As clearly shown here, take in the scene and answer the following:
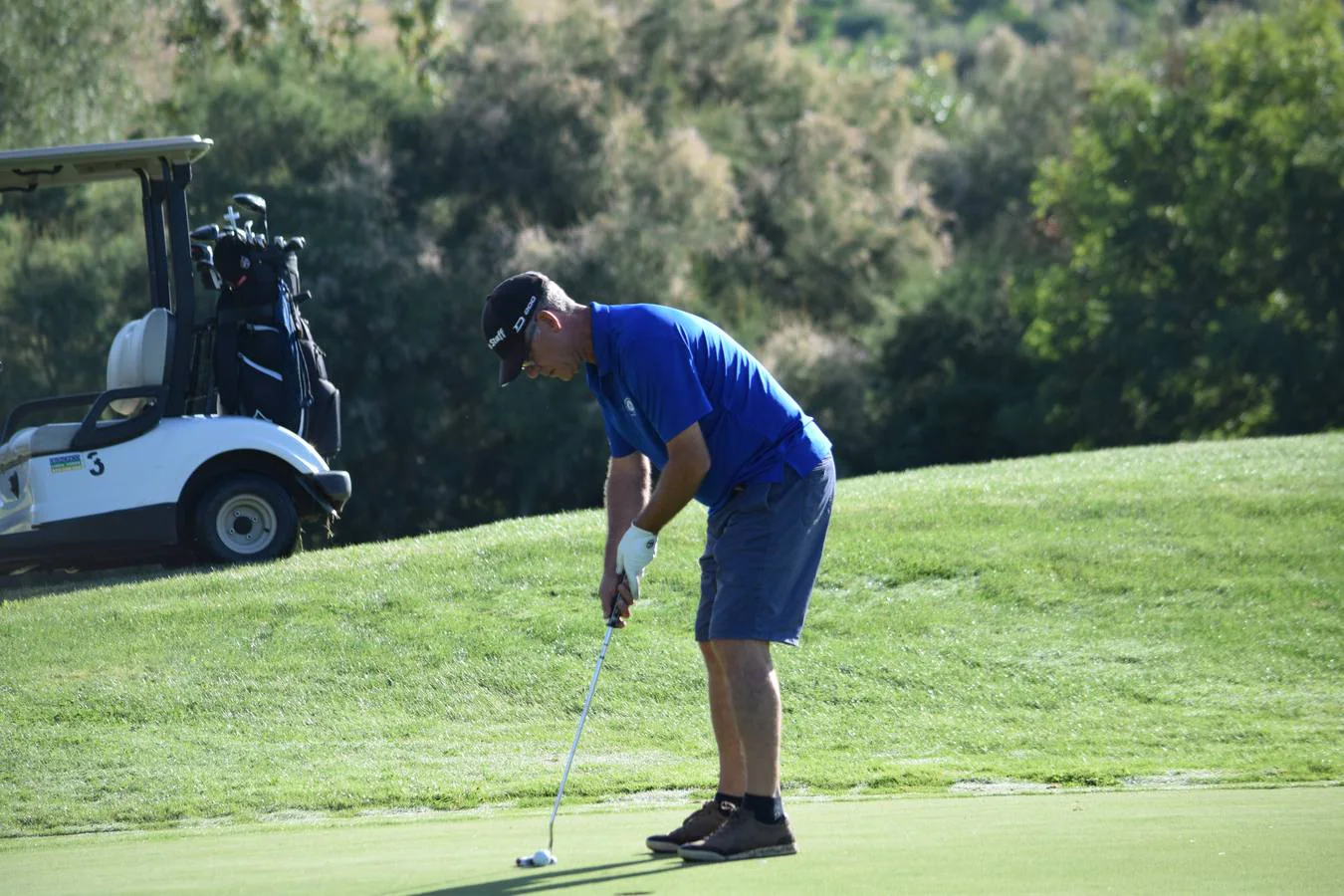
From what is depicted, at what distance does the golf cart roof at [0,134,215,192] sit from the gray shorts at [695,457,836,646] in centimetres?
732

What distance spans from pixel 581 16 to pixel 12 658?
25266mm

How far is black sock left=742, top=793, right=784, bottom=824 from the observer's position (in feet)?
17.1

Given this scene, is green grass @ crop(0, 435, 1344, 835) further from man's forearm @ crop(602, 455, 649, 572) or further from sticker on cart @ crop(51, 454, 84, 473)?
man's forearm @ crop(602, 455, 649, 572)

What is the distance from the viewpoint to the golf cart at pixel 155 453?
11719 mm

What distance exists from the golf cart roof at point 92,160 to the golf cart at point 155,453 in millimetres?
13

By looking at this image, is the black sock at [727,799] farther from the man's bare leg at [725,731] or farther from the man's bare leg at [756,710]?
the man's bare leg at [756,710]

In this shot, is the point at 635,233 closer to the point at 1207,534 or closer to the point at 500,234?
the point at 500,234

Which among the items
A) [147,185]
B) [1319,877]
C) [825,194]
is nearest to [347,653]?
[147,185]

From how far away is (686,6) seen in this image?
118 ft

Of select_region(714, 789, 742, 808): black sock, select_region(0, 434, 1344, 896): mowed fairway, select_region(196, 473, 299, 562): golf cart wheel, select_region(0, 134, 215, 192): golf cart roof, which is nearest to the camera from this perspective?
select_region(0, 434, 1344, 896): mowed fairway

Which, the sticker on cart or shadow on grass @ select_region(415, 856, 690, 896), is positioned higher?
the sticker on cart

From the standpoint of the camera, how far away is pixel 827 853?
5.02 meters

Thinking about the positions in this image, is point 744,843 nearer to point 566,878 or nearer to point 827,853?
point 827,853

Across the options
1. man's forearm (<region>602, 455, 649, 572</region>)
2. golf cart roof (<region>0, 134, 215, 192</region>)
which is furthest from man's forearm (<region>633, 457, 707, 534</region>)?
golf cart roof (<region>0, 134, 215, 192</region>)
